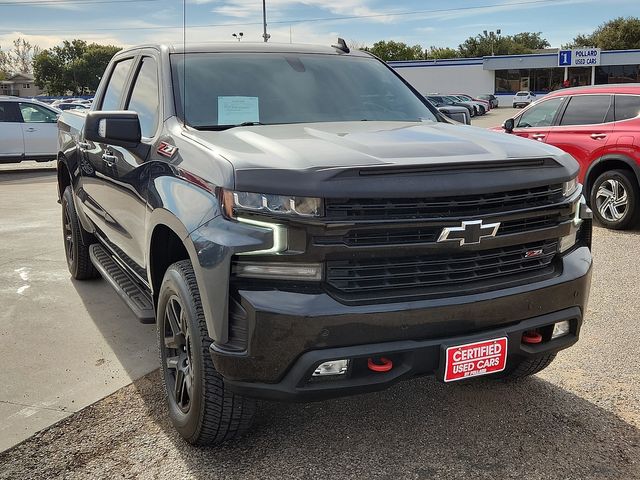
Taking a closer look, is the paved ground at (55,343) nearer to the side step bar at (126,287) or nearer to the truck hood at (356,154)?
the side step bar at (126,287)

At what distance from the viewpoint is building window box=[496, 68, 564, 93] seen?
66312 mm

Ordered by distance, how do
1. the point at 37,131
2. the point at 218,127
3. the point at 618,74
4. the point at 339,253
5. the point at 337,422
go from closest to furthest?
the point at 339,253, the point at 337,422, the point at 218,127, the point at 37,131, the point at 618,74

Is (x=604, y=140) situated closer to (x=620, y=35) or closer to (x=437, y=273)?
(x=437, y=273)

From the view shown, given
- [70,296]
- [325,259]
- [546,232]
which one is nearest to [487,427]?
[546,232]

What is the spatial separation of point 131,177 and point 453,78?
69527 millimetres

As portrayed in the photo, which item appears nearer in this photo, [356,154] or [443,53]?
[356,154]

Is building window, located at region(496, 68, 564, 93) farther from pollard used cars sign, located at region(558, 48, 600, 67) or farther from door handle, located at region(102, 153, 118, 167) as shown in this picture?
door handle, located at region(102, 153, 118, 167)

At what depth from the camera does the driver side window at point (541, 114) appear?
924cm

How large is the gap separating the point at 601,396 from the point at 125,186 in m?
2.91

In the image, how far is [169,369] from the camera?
3371mm

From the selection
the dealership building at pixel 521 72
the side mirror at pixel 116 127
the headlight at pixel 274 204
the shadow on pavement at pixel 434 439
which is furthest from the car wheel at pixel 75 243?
the dealership building at pixel 521 72

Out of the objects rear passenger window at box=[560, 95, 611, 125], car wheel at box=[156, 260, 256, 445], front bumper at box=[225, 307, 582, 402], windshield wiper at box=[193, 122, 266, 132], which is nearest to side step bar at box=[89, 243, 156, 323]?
car wheel at box=[156, 260, 256, 445]

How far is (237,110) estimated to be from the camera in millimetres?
3699

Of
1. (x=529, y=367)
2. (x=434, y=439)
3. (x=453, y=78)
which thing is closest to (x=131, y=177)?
(x=434, y=439)
